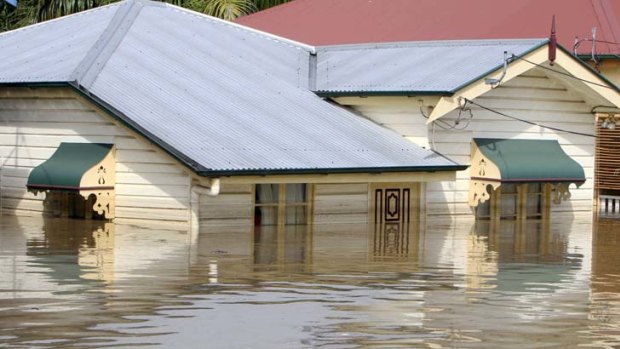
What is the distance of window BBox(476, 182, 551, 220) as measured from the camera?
31812mm

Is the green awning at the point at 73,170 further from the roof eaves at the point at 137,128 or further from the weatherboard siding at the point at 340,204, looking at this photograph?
the weatherboard siding at the point at 340,204

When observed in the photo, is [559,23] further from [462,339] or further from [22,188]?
A: [462,339]

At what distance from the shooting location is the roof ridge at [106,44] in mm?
27641

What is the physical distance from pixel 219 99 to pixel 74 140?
325cm

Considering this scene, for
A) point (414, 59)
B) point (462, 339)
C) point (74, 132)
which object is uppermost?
point (414, 59)

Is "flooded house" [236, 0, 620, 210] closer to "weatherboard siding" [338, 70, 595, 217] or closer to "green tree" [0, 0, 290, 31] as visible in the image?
"weatherboard siding" [338, 70, 595, 217]

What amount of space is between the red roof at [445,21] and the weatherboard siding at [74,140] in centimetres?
1264

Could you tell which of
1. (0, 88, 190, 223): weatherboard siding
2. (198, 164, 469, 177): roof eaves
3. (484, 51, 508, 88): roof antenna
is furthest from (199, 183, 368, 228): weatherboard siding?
(484, 51, 508, 88): roof antenna

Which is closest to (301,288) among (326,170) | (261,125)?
(326,170)

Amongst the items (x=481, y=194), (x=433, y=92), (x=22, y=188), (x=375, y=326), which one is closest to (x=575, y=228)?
(x=481, y=194)

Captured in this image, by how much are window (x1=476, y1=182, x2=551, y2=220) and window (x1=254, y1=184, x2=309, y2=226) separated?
494 cm

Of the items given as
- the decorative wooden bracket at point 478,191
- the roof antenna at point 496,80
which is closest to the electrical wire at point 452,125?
the roof antenna at point 496,80

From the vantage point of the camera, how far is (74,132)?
2786 centimetres

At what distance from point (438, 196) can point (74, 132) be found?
815 cm
